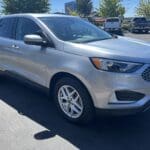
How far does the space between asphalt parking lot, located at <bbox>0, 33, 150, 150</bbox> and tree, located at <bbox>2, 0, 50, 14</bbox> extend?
3845 cm

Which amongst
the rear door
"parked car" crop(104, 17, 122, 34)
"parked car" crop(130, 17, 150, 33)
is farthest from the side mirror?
"parked car" crop(130, 17, 150, 33)

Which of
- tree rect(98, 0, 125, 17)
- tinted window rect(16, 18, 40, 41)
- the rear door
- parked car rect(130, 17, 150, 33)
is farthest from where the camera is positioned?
tree rect(98, 0, 125, 17)

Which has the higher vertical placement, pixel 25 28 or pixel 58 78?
pixel 25 28

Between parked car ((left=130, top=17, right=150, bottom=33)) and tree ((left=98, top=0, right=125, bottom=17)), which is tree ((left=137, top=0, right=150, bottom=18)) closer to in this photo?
tree ((left=98, top=0, right=125, bottom=17))

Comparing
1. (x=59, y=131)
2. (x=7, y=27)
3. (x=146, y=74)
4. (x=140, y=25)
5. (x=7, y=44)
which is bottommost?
(x=140, y=25)

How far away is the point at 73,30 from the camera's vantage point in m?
5.61

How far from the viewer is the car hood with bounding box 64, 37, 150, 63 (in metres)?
4.34

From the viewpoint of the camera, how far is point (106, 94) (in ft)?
14.1

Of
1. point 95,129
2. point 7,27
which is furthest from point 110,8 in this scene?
point 95,129

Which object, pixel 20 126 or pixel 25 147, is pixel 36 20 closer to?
pixel 20 126

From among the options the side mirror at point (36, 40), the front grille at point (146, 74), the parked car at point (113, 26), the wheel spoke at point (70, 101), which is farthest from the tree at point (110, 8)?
the front grille at point (146, 74)

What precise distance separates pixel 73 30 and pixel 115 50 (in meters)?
1.30

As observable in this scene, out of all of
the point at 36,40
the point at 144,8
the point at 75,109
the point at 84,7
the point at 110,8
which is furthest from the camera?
the point at 84,7

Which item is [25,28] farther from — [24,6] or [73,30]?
[24,6]
